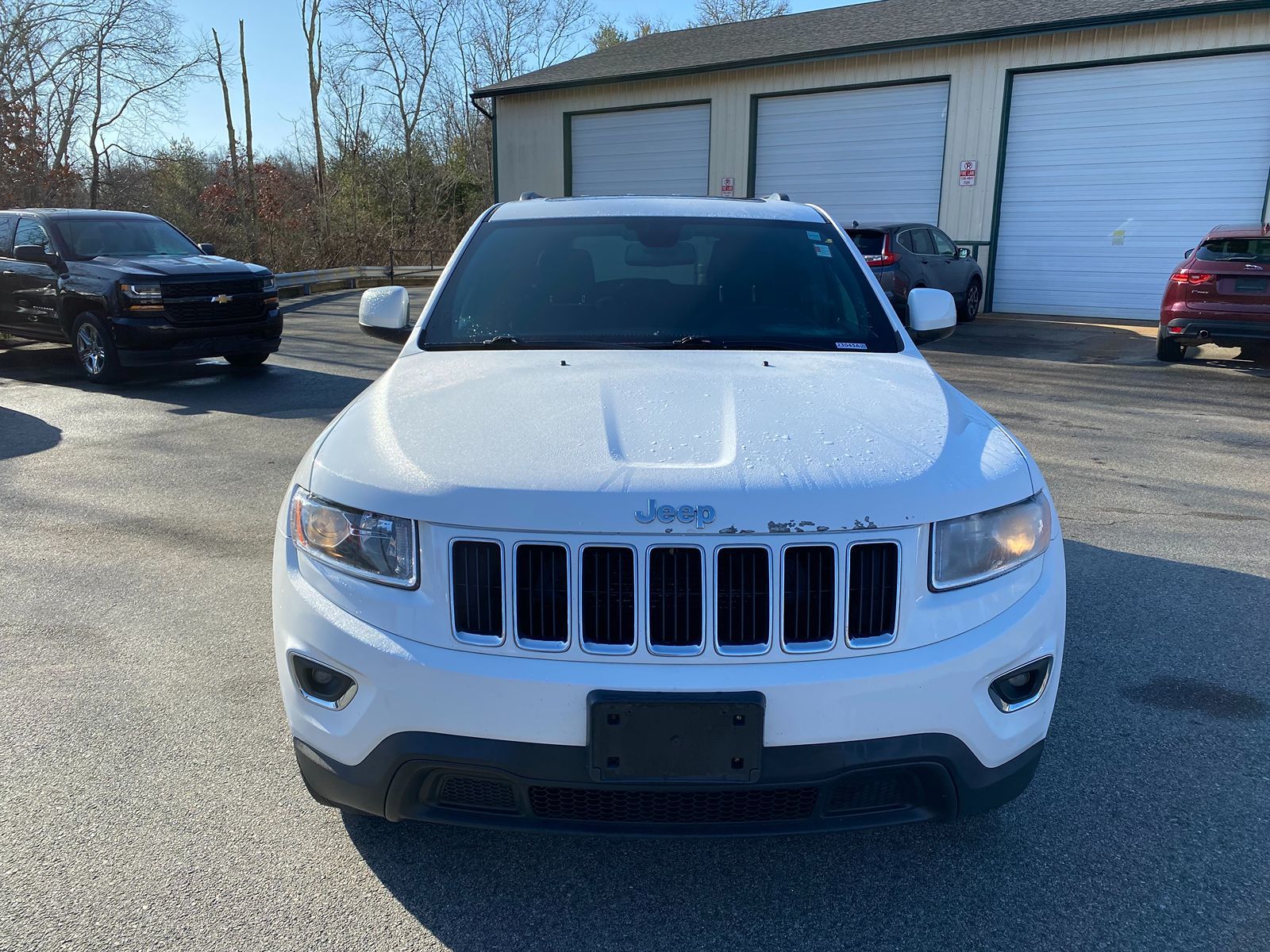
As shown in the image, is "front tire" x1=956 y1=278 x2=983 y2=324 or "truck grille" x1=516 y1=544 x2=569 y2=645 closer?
"truck grille" x1=516 y1=544 x2=569 y2=645

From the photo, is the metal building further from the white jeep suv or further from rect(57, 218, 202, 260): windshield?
the white jeep suv

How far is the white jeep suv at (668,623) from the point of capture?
2047 mm

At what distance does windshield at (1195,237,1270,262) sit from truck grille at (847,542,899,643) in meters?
10.8

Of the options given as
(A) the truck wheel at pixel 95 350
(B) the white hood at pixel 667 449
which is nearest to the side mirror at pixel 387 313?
(B) the white hood at pixel 667 449

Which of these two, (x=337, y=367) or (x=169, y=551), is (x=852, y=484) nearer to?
(x=169, y=551)

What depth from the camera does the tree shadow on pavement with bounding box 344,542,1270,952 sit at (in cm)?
227

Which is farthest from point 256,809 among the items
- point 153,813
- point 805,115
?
point 805,115

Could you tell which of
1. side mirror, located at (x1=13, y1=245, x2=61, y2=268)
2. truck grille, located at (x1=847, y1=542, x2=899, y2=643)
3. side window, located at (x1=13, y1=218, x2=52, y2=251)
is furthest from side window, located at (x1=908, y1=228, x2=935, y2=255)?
truck grille, located at (x1=847, y1=542, x2=899, y2=643)

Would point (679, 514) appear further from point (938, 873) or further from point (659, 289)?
point (659, 289)

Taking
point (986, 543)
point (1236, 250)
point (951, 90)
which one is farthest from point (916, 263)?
point (986, 543)

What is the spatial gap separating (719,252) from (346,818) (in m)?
2.35

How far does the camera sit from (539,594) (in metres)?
2.09

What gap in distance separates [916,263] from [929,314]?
1058 cm

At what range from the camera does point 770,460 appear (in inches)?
87.6
